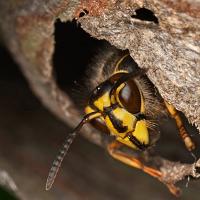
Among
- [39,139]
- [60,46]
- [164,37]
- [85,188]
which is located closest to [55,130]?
[39,139]

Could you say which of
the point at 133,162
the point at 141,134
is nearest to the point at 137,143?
the point at 141,134

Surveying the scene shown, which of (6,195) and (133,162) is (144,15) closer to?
(133,162)

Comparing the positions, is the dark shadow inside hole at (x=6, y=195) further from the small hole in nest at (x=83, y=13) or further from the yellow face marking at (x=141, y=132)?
the small hole in nest at (x=83, y=13)

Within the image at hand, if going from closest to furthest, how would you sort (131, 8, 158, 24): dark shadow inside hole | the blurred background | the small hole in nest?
(131, 8, 158, 24): dark shadow inside hole
the small hole in nest
the blurred background

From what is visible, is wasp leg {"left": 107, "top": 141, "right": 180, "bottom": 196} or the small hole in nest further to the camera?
wasp leg {"left": 107, "top": 141, "right": 180, "bottom": 196}

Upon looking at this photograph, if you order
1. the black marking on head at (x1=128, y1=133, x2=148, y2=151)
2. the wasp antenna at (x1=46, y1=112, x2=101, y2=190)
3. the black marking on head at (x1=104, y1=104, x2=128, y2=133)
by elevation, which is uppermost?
the black marking on head at (x1=104, y1=104, x2=128, y2=133)

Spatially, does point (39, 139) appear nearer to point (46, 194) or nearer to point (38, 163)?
point (38, 163)

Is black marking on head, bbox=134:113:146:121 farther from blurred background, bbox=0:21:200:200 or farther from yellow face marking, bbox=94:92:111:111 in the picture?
blurred background, bbox=0:21:200:200

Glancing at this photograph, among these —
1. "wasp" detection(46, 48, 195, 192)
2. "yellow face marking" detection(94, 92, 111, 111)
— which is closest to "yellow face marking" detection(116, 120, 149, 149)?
"wasp" detection(46, 48, 195, 192)

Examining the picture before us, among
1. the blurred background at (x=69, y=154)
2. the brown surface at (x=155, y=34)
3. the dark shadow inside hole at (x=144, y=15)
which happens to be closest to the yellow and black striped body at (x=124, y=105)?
the brown surface at (x=155, y=34)

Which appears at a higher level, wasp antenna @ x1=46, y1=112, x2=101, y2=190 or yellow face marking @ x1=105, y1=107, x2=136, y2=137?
yellow face marking @ x1=105, y1=107, x2=136, y2=137
